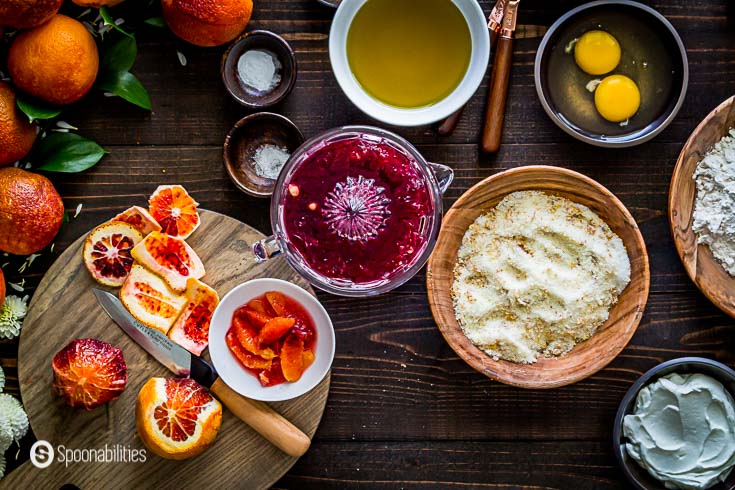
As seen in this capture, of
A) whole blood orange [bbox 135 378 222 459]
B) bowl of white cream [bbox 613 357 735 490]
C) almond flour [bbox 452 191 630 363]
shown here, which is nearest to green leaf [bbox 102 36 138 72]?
whole blood orange [bbox 135 378 222 459]

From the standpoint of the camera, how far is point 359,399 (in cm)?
148

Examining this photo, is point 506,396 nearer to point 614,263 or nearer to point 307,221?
point 614,263

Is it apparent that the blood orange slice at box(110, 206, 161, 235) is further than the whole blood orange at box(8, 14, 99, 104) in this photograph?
Yes

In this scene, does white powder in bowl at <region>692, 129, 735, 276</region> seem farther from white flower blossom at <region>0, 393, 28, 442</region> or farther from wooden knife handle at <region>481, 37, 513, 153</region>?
white flower blossom at <region>0, 393, 28, 442</region>

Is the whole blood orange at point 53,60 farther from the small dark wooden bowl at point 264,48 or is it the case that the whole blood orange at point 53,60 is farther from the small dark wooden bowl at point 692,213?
the small dark wooden bowl at point 692,213

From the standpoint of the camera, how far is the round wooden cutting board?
1.41 m

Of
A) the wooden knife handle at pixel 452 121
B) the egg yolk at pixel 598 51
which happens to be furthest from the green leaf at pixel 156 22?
the egg yolk at pixel 598 51

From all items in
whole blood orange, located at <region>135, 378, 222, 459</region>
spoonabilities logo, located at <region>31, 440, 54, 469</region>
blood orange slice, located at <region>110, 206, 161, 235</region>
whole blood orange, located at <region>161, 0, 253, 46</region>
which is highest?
whole blood orange, located at <region>161, 0, 253, 46</region>

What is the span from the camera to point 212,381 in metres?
1.38

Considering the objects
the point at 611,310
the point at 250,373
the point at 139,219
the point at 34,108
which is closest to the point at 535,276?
the point at 611,310

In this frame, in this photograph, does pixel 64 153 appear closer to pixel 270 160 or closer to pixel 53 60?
pixel 53 60

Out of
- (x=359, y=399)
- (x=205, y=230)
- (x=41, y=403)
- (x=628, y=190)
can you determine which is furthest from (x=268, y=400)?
(x=628, y=190)

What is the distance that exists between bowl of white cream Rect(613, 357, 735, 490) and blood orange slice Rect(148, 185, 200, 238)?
964 millimetres

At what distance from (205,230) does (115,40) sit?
17.0 inches
